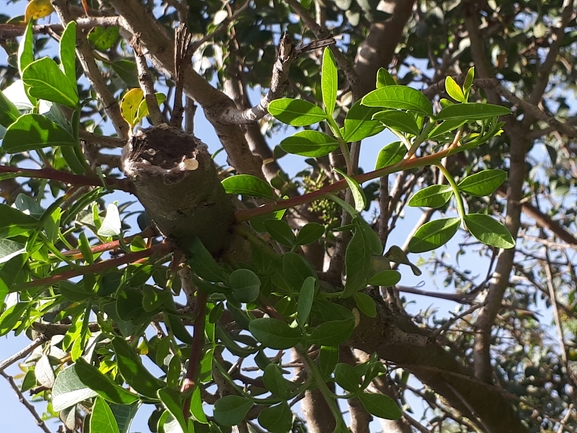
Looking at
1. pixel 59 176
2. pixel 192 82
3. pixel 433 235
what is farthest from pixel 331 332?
pixel 192 82

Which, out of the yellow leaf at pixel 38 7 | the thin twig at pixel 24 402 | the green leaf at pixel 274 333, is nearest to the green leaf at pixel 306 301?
the green leaf at pixel 274 333

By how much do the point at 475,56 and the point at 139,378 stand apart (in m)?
1.16

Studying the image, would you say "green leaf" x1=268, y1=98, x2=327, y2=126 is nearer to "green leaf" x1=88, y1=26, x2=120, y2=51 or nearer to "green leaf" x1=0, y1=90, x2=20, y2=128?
"green leaf" x1=0, y1=90, x2=20, y2=128

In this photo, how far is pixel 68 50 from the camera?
1.44 feet

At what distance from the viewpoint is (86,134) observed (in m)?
0.72

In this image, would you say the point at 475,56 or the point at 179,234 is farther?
the point at 475,56

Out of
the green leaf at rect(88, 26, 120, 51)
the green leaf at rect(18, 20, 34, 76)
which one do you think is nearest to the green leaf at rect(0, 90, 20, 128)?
the green leaf at rect(18, 20, 34, 76)

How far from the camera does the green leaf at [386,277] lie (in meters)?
0.56

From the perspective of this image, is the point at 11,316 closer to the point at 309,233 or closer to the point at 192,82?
the point at 309,233

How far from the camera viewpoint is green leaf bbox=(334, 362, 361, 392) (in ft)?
1.63

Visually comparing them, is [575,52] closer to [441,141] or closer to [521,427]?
[521,427]

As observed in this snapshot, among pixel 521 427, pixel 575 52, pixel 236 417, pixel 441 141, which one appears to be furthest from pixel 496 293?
pixel 575 52

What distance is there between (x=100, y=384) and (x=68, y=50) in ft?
0.80

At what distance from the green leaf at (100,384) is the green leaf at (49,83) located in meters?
0.19
